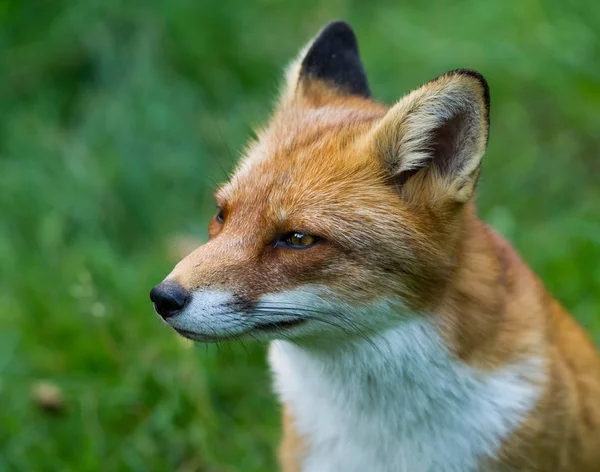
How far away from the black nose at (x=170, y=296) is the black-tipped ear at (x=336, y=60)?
156 cm

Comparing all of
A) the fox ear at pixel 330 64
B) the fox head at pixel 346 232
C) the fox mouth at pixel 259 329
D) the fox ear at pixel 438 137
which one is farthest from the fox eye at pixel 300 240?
the fox ear at pixel 330 64

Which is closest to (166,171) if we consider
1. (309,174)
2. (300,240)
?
(309,174)

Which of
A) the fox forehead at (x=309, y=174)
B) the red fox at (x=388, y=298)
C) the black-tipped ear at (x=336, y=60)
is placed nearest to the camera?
the red fox at (x=388, y=298)

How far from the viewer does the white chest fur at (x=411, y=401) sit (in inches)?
143

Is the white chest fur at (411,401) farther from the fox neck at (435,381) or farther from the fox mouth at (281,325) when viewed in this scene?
the fox mouth at (281,325)

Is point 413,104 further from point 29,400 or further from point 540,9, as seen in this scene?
point 540,9

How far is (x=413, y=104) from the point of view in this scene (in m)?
3.56

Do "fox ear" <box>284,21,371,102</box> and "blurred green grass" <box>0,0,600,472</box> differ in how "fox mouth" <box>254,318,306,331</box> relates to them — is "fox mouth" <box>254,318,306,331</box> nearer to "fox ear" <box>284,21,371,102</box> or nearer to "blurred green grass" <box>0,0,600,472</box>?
"blurred green grass" <box>0,0,600,472</box>

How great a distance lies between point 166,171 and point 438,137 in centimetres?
429

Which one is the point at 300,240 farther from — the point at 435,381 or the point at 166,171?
the point at 166,171

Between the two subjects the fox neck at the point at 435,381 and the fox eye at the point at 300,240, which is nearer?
the fox eye at the point at 300,240

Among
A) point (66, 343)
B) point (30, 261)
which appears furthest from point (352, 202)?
point (30, 261)

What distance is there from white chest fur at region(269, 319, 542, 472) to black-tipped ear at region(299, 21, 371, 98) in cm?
143

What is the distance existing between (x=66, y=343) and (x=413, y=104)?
3.36 meters
